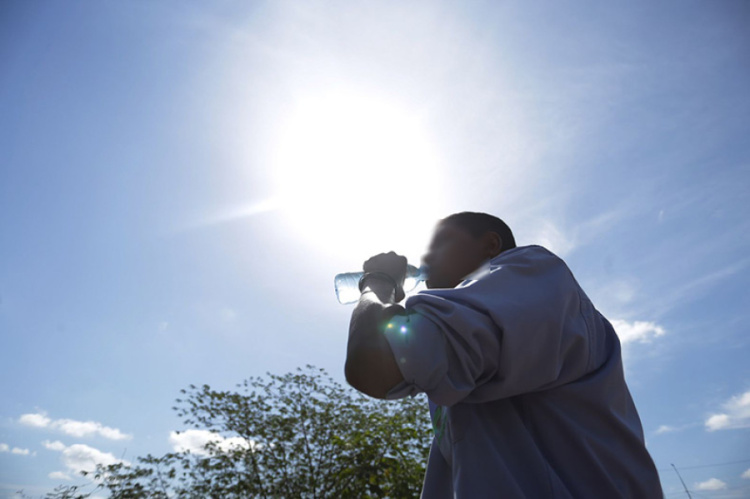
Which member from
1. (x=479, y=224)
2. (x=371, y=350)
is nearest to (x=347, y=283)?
(x=479, y=224)

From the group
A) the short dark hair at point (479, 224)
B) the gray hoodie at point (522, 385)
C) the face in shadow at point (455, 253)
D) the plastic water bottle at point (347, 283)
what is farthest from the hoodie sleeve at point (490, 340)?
the plastic water bottle at point (347, 283)

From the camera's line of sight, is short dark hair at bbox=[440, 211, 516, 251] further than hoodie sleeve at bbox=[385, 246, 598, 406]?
Yes

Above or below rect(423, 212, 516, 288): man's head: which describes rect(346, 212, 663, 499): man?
below

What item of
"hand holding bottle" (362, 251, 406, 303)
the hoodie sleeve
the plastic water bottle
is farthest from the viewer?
the plastic water bottle

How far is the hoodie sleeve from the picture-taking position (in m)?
0.99

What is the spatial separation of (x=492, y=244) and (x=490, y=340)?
2.61ft

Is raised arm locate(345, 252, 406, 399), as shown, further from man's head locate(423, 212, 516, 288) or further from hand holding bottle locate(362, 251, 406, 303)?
man's head locate(423, 212, 516, 288)

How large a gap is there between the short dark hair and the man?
48cm

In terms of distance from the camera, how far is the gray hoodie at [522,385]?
1009mm

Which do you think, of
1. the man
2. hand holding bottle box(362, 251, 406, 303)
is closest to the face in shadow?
hand holding bottle box(362, 251, 406, 303)

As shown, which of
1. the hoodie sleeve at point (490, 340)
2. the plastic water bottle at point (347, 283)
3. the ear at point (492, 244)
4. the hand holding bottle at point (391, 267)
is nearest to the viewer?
the hoodie sleeve at point (490, 340)

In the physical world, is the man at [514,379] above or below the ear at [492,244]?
below

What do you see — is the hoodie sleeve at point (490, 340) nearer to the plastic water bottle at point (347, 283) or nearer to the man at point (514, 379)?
Answer: the man at point (514, 379)

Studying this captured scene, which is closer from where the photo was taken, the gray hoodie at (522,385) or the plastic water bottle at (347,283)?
the gray hoodie at (522,385)
